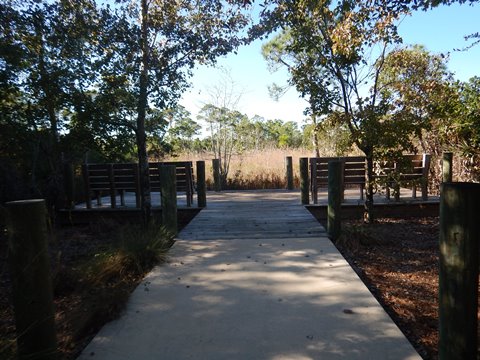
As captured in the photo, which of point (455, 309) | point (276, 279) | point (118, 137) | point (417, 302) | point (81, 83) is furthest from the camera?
point (118, 137)

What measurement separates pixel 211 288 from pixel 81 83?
4144mm

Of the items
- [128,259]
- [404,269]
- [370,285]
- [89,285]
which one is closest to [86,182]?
[128,259]

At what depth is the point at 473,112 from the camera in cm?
809

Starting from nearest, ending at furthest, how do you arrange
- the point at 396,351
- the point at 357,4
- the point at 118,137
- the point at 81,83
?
the point at 396,351, the point at 357,4, the point at 81,83, the point at 118,137

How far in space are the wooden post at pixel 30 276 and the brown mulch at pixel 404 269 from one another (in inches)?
95.3

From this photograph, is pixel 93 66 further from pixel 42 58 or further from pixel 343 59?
pixel 343 59

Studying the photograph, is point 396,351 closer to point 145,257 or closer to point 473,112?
point 145,257

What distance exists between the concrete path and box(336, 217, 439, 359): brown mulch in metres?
0.21

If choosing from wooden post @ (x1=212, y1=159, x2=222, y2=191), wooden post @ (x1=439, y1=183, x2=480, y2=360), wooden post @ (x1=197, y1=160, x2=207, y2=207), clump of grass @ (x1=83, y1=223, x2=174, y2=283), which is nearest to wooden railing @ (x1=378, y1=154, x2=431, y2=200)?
wooden post @ (x1=197, y1=160, x2=207, y2=207)

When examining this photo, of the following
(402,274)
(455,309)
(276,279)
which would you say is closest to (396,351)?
(455,309)

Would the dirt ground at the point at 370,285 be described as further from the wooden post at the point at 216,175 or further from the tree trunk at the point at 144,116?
the wooden post at the point at 216,175

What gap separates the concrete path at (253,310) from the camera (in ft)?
7.82

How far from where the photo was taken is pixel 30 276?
2.08 metres

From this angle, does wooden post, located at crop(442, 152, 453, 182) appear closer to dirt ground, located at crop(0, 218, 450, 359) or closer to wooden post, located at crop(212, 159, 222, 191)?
dirt ground, located at crop(0, 218, 450, 359)
